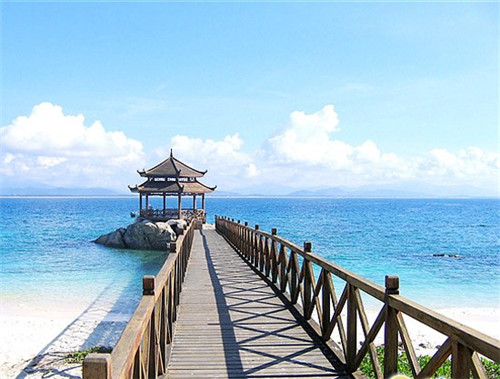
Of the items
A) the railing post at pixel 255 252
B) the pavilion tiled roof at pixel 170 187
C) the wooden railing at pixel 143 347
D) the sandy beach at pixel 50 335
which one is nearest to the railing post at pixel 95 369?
the wooden railing at pixel 143 347

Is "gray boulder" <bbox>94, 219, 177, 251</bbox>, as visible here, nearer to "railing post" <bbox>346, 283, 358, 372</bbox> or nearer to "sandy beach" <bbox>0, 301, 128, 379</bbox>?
"sandy beach" <bbox>0, 301, 128, 379</bbox>

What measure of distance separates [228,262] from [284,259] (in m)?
5.03

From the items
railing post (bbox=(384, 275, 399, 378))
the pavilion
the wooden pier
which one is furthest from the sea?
railing post (bbox=(384, 275, 399, 378))

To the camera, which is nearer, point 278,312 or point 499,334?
point 278,312

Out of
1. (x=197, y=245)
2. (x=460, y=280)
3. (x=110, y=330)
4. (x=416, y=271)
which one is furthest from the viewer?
(x=416, y=271)

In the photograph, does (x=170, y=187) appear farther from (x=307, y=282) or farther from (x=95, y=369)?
Answer: (x=95, y=369)

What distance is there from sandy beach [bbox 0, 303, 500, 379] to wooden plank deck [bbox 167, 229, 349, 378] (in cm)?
391

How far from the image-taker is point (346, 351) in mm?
4496

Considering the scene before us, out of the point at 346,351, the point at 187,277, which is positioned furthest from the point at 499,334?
the point at 346,351

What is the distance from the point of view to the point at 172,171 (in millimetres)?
32344

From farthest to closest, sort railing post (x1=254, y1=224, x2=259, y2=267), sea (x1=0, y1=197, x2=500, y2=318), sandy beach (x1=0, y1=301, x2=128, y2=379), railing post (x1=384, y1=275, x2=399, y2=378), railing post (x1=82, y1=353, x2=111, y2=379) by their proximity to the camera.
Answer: sea (x1=0, y1=197, x2=500, y2=318) < railing post (x1=254, y1=224, x2=259, y2=267) < sandy beach (x1=0, y1=301, x2=128, y2=379) < railing post (x1=384, y1=275, x2=399, y2=378) < railing post (x1=82, y1=353, x2=111, y2=379)

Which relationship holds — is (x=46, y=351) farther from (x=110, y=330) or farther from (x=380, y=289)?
(x=380, y=289)

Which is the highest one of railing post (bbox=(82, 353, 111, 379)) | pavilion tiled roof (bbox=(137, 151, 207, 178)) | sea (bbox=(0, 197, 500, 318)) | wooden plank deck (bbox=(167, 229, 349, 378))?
pavilion tiled roof (bbox=(137, 151, 207, 178))

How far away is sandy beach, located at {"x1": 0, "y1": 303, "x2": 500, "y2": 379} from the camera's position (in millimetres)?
9773
